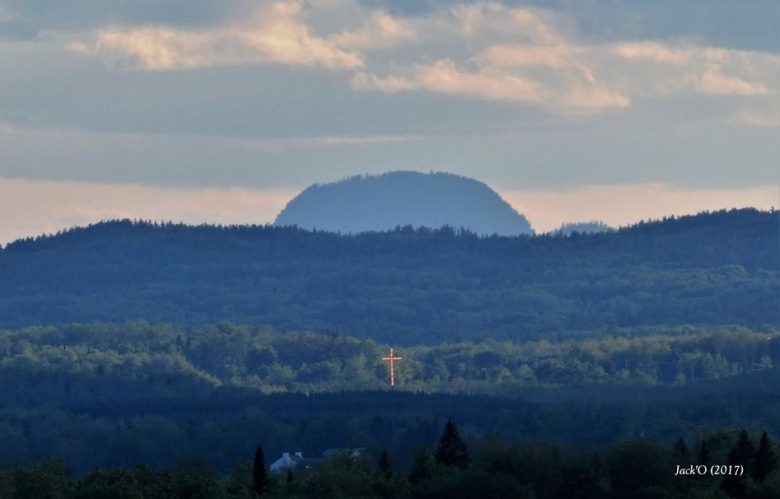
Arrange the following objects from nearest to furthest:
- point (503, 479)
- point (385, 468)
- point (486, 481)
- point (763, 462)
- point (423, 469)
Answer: point (486, 481) → point (503, 479) → point (763, 462) → point (423, 469) → point (385, 468)

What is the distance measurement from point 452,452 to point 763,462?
19.5 meters

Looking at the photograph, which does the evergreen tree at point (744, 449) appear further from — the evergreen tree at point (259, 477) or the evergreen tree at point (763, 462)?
the evergreen tree at point (259, 477)

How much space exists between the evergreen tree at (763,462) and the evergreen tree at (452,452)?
14.8 meters

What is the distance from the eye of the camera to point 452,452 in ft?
497

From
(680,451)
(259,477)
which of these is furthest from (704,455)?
(259,477)

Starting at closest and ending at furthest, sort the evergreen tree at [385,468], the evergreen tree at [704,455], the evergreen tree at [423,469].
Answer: the evergreen tree at [704,455] < the evergreen tree at [423,469] < the evergreen tree at [385,468]

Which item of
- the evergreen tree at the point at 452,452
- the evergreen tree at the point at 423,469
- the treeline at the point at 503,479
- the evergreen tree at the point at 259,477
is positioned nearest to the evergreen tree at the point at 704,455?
the treeline at the point at 503,479

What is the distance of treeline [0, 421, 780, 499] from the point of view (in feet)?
438

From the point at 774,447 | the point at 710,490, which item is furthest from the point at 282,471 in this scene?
the point at 710,490

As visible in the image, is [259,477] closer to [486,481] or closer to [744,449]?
[486,481]

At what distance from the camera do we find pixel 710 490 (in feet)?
422

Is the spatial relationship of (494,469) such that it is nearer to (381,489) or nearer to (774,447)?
(381,489)

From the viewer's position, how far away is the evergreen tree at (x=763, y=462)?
135125 millimetres

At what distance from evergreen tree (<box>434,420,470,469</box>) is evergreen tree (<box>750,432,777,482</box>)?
14.8 m
